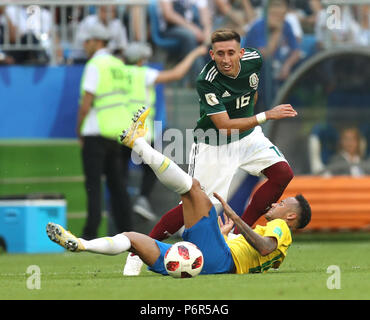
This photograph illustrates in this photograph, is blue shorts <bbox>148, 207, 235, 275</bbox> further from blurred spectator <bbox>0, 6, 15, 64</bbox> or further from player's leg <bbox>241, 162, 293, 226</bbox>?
blurred spectator <bbox>0, 6, 15, 64</bbox>

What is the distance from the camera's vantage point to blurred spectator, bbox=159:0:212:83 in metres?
15.1

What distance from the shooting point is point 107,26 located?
15.0 metres

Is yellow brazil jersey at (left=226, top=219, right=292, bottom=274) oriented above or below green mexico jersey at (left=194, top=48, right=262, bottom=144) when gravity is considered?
below

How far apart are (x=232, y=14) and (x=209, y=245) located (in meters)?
7.89

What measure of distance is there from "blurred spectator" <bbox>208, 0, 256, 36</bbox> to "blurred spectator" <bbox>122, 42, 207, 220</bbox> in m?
0.75

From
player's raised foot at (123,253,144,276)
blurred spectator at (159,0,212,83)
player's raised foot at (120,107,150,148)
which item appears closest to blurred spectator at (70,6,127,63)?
blurred spectator at (159,0,212,83)

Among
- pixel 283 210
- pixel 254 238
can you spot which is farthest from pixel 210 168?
pixel 254 238

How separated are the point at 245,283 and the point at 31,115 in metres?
7.88

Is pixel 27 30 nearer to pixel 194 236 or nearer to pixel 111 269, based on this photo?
pixel 111 269

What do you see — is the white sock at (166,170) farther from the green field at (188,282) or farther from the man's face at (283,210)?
the man's face at (283,210)

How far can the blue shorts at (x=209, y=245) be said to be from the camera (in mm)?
7992

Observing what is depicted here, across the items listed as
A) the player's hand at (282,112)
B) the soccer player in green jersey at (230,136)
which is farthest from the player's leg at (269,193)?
the player's hand at (282,112)

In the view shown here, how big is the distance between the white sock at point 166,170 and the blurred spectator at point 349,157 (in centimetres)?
717

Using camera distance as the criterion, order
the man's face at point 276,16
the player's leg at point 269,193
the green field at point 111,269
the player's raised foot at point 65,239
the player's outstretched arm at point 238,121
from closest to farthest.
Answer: the green field at point 111,269 < the player's raised foot at point 65,239 < the player's outstretched arm at point 238,121 < the player's leg at point 269,193 < the man's face at point 276,16
